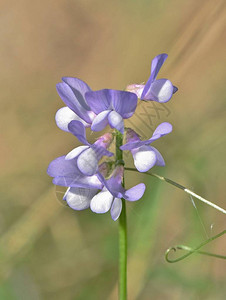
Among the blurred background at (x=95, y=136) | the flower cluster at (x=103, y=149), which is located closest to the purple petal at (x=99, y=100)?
the flower cluster at (x=103, y=149)

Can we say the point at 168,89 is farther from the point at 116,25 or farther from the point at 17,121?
the point at 116,25

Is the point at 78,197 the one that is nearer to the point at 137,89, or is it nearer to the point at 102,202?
the point at 102,202

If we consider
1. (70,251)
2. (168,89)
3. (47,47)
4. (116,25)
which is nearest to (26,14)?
(47,47)

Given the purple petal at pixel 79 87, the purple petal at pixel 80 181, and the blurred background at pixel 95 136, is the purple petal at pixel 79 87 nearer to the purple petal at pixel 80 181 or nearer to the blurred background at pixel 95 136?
the purple petal at pixel 80 181

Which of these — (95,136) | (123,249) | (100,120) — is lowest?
(95,136)

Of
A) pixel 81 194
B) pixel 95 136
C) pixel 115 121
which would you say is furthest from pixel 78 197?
pixel 95 136

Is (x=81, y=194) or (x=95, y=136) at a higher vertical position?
(x=81, y=194)

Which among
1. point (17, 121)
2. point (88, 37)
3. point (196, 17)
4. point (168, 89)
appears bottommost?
point (17, 121)
